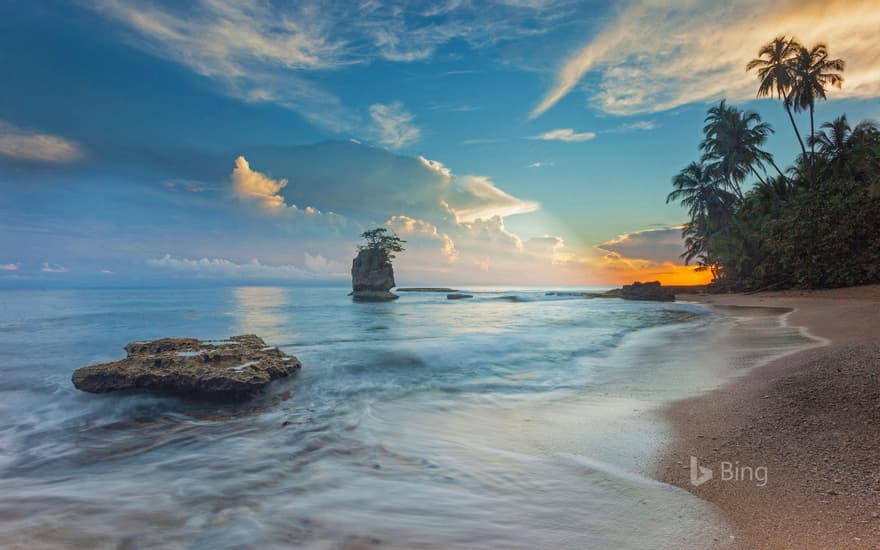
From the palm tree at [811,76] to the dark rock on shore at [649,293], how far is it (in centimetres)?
1448

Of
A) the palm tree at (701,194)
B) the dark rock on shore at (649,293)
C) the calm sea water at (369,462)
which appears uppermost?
the palm tree at (701,194)

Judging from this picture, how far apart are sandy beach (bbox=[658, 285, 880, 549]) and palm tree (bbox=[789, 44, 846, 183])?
3671 centimetres

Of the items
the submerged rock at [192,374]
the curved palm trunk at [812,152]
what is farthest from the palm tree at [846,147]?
the submerged rock at [192,374]

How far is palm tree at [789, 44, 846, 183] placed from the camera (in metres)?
31.1

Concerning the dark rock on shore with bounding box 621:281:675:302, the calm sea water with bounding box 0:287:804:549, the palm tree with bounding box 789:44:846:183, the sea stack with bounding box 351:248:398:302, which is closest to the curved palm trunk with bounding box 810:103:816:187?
the palm tree with bounding box 789:44:846:183

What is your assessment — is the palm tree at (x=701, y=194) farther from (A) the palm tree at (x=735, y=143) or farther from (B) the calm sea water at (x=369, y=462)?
(B) the calm sea water at (x=369, y=462)

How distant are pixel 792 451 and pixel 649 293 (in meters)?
42.2

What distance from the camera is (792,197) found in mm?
33219

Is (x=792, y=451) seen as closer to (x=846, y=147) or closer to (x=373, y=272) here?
(x=846, y=147)

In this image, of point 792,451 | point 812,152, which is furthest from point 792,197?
point 792,451

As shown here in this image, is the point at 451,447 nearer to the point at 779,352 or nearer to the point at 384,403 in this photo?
the point at 384,403

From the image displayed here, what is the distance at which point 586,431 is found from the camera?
5.15 meters

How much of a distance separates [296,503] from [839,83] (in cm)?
4539

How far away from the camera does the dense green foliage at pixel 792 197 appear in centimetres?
2533
